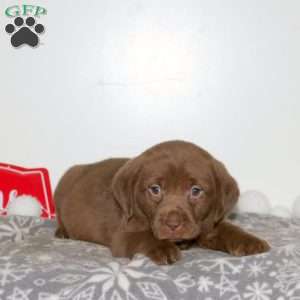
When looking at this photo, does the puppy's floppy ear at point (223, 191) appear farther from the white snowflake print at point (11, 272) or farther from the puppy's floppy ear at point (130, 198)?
the white snowflake print at point (11, 272)

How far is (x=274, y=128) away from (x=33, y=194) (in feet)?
4.70

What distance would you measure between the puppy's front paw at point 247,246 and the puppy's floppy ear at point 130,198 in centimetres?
34

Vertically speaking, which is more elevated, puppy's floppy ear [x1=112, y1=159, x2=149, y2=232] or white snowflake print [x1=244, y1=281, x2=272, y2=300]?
puppy's floppy ear [x1=112, y1=159, x2=149, y2=232]

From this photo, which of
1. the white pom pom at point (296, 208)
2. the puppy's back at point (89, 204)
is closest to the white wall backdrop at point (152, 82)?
the white pom pom at point (296, 208)

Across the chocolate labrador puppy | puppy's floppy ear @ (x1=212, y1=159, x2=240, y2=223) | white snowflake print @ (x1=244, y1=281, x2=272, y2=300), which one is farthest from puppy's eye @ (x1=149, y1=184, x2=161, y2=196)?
white snowflake print @ (x1=244, y1=281, x2=272, y2=300)

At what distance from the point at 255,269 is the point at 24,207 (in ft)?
5.45

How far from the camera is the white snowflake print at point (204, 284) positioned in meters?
2.20

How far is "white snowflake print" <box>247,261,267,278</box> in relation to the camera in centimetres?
227

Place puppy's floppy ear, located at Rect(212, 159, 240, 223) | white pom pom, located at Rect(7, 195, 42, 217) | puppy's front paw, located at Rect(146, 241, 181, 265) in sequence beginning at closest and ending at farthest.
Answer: puppy's front paw, located at Rect(146, 241, 181, 265)
puppy's floppy ear, located at Rect(212, 159, 240, 223)
white pom pom, located at Rect(7, 195, 42, 217)

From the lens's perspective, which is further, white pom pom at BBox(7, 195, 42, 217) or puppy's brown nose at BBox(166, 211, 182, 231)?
white pom pom at BBox(7, 195, 42, 217)

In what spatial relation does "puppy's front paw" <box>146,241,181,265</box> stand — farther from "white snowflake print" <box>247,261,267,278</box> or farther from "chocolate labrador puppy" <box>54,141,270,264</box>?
"white snowflake print" <box>247,261,267,278</box>

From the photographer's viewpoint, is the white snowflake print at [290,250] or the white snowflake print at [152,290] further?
the white snowflake print at [290,250]
